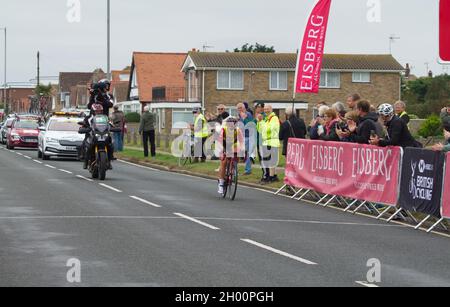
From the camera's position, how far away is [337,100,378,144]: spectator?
18234mm

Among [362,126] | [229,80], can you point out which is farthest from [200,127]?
[229,80]

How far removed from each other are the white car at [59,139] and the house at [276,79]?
127 ft

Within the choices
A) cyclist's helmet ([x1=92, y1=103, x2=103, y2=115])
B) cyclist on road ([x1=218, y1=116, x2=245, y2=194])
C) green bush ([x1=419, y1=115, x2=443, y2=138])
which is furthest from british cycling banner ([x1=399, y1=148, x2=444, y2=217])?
green bush ([x1=419, y1=115, x2=443, y2=138])

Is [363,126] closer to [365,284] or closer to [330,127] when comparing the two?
[330,127]

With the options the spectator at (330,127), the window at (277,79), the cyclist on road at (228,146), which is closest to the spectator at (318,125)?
the spectator at (330,127)

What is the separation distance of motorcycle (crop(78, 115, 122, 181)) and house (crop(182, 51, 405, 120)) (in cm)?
4982

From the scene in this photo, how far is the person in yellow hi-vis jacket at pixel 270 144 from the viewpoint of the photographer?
78.2ft

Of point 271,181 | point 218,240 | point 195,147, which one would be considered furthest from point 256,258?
point 195,147

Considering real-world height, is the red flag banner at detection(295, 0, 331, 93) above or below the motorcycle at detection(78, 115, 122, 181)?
above

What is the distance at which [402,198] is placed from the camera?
16594mm

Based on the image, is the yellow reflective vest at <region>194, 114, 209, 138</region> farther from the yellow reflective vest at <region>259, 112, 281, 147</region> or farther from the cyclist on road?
the cyclist on road

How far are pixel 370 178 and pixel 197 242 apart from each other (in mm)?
5741
